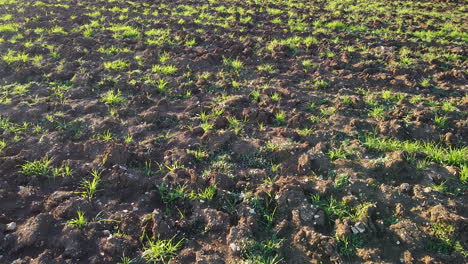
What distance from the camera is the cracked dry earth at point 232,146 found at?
11.7 ft

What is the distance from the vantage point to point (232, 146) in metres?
4.96

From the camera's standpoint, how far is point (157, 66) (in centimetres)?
707

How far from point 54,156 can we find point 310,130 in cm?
351

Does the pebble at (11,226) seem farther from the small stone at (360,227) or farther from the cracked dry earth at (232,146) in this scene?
the small stone at (360,227)

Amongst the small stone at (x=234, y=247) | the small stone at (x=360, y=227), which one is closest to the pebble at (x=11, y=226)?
the small stone at (x=234, y=247)

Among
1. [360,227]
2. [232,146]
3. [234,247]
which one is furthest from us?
[232,146]

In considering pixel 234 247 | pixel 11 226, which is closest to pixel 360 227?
pixel 234 247

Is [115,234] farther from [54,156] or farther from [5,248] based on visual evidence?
[54,156]

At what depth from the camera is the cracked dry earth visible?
3552 millimetres

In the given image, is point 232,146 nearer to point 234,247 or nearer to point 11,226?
point 234,247

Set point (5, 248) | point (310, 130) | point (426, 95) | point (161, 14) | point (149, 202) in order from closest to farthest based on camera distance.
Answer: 1. point (5, 248)
2. point (149, 202)
3. point (310, 130)
4. point (426, 95)
5. point (161, 14)

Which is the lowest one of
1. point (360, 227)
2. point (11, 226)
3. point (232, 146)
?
point (360, 227)

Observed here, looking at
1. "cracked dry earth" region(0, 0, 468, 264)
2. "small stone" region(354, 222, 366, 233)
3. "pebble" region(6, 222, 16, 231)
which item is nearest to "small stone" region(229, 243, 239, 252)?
"cracked dry earth" region(0, 0, 468, 264)

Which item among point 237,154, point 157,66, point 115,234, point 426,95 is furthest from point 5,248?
point 426,95
